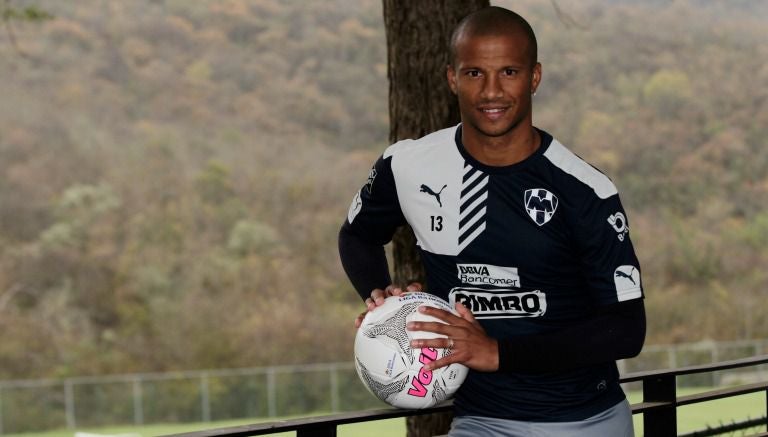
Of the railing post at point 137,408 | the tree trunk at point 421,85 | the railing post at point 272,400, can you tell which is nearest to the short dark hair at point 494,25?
the tree trunk at point 421,85

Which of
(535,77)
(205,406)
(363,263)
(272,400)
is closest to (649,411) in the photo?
(363,263)

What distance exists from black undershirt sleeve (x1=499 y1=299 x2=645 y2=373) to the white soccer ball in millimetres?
162

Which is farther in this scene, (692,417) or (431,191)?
(692,417)

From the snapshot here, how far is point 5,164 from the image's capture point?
44031 millimetres

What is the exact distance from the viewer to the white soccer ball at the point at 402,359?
9.16ft

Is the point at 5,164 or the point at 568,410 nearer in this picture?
the point at 568,410

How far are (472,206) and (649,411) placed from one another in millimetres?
1690

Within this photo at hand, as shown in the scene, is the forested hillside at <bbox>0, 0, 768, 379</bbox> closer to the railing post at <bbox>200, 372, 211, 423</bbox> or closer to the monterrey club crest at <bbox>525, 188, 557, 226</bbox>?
the railing post at <bbox>200, 372, 211, 423</bbox>

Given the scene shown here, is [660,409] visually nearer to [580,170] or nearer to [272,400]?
[580,170]

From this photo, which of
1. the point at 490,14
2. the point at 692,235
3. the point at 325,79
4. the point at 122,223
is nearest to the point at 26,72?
the point at 122,223

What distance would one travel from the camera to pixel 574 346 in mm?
2678

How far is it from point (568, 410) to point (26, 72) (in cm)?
4734

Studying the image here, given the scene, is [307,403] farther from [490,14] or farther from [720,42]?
[490,14]

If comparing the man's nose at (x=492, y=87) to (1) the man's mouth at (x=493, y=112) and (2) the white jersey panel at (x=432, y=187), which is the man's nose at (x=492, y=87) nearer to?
(1) the man's mouth at (x=493, y=112)
